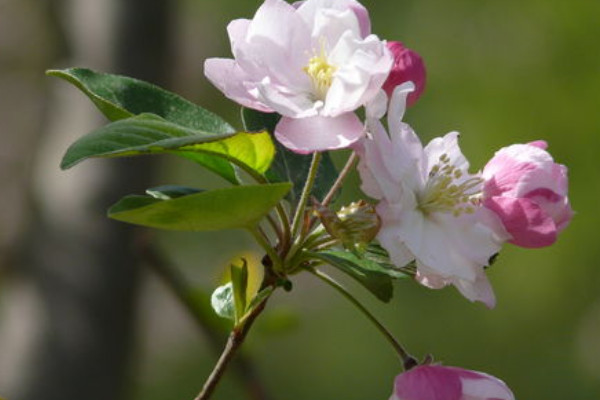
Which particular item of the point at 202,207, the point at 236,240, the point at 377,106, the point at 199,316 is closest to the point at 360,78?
the point at 377,106

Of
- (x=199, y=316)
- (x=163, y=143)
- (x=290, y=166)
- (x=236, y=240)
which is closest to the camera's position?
(x=163, y=143)

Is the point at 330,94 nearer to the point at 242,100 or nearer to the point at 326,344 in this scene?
the point at 242,100

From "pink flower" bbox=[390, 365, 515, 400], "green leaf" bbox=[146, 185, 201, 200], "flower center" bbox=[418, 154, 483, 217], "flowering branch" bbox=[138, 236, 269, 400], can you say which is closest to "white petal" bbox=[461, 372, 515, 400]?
"pink flower" bbox=[390, 365, 515, 400]

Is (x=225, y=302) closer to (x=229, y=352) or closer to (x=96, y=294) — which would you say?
(x=229, y=352)

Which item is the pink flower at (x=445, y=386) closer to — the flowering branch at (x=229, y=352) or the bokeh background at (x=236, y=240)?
the flowering branch at (x=229, y=352)

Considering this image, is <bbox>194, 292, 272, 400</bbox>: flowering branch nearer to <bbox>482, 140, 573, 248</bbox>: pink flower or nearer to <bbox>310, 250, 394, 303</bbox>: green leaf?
<bbox>310, 250, 394, 303</bbox>: green leaf

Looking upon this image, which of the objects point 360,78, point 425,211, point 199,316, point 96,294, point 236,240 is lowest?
point 236,240

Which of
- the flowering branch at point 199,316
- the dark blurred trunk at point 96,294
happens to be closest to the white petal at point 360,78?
the flowering branch at point 199,316
